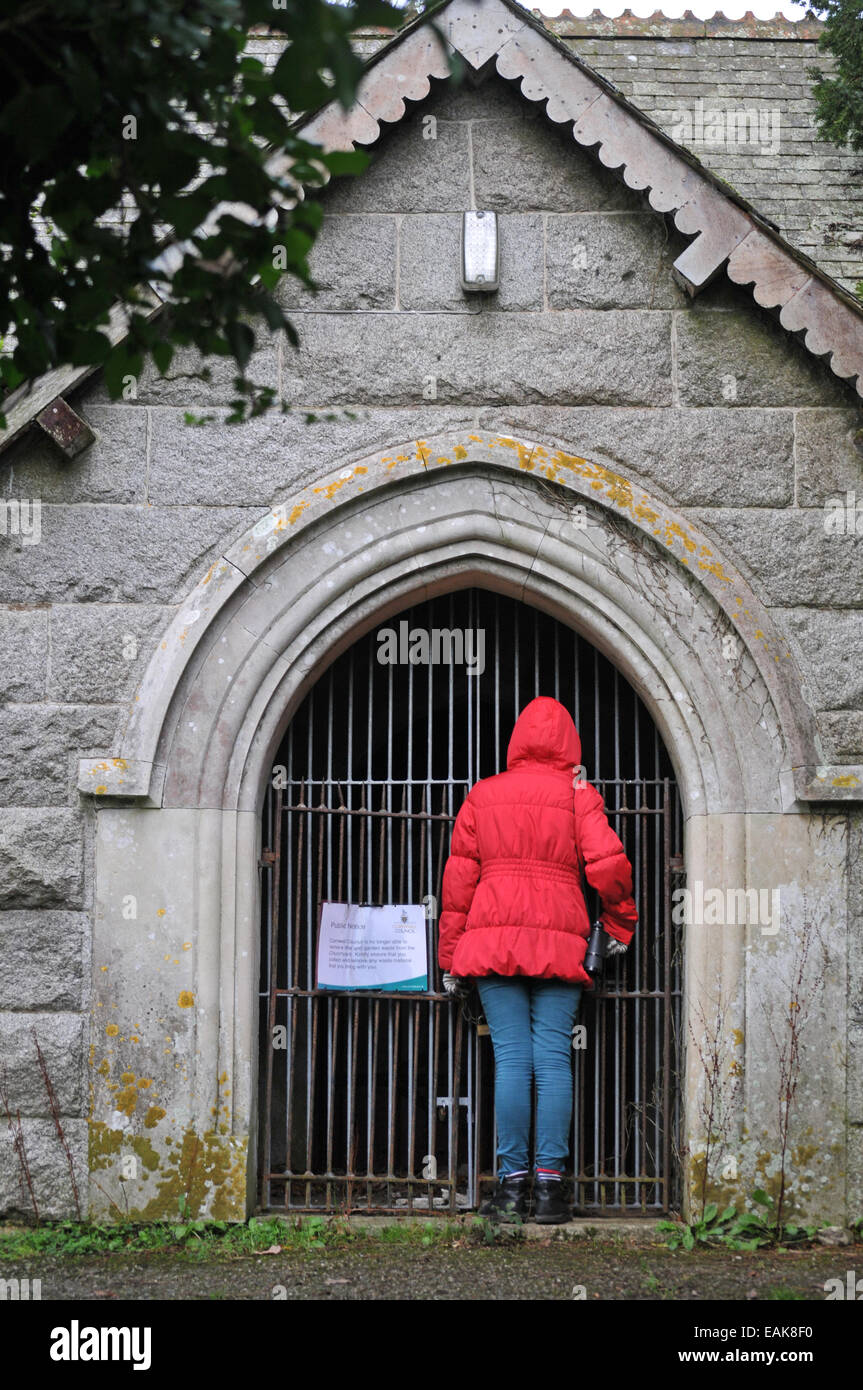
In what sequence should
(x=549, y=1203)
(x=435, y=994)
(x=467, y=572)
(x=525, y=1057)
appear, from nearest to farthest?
(x=549, y=1203) → (x=525, y=1057) → (x=467, y=572) → (x=435, y=994)

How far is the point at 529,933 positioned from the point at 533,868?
0.25 metres

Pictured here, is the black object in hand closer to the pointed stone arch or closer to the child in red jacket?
the child in red jacket

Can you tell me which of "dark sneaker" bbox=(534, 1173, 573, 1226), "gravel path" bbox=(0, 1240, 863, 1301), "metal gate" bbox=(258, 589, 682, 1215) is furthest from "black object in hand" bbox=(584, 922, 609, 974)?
"gravel path" bbox=(0, 1240, 863, 1301)

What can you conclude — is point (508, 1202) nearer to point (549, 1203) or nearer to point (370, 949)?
point (549, 1203)

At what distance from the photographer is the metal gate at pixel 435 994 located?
5484 mm

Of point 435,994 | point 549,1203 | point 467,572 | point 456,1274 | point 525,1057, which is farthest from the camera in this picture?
point 435,994

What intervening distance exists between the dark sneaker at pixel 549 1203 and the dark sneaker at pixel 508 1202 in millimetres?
60

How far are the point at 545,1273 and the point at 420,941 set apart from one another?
1455 mm

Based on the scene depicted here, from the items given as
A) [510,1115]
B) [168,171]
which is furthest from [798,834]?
[168,171]

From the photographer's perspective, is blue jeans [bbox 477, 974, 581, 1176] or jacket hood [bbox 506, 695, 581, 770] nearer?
blue jeans [bbox 477, 974, 581, 1176]

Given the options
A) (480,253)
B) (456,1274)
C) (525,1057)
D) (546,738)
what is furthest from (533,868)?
(480,253)

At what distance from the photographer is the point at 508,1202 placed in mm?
5180

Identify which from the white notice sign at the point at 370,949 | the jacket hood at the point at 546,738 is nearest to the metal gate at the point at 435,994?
the white notice sign at the point at 370,949

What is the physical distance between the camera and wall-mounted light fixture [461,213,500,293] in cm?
532
